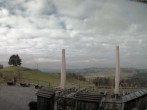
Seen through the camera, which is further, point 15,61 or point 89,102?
point 15,61

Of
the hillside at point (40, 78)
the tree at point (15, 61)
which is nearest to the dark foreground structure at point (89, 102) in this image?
the hillside at point (40, 78)

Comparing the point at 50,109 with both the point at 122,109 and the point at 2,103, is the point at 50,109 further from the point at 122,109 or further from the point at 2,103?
the point at 2,103

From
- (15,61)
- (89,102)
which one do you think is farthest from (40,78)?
(89,102)

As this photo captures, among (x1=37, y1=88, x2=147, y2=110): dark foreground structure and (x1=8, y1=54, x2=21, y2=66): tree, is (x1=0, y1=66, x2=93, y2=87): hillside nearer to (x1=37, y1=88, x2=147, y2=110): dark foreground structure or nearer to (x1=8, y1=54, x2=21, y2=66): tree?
(x1=8, y1=54, x2=21, y2=66): tree

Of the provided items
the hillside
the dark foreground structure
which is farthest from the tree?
A: the dark foreground structure

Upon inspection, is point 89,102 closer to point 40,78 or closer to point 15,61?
point 40,78

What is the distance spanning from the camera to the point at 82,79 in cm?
3756

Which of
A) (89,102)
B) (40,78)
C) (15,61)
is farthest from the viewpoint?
(15,61)

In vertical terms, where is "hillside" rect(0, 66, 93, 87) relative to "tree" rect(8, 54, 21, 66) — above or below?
below

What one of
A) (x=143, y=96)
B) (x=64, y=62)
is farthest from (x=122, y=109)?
(x=64, y=62)

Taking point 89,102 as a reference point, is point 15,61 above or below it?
above

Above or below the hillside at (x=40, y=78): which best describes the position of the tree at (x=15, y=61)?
above

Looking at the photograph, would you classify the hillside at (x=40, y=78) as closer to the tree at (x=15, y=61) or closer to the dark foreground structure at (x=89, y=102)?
the tree at (x=15, y=61)

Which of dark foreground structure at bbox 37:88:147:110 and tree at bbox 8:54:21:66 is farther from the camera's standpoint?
tree at bbox 8:54:21:66
